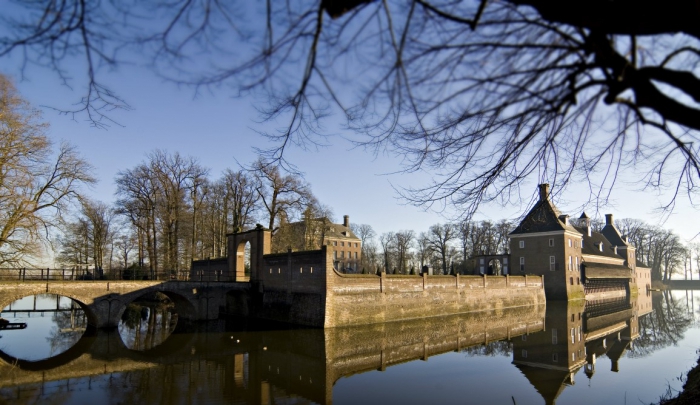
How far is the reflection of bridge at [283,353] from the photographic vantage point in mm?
12995

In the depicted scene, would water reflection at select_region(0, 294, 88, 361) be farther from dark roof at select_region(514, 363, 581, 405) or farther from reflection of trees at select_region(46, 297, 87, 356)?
dark roof at select_region(514, 363, 581, 405)

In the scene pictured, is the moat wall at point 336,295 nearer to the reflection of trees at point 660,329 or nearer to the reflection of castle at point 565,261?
the reflection of trees at point 660,329

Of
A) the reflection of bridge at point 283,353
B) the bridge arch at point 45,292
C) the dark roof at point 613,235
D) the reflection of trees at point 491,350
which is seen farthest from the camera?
the dark roof at point 613,235

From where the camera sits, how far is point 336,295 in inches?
893

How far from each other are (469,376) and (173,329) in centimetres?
1554

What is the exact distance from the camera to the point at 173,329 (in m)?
23.1

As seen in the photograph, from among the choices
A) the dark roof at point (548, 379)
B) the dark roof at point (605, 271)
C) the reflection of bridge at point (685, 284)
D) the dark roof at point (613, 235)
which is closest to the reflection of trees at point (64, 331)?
the dark roof at point (548, 379)

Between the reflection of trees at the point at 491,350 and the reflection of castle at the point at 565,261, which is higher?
the reflection of castle at the point at 565,261

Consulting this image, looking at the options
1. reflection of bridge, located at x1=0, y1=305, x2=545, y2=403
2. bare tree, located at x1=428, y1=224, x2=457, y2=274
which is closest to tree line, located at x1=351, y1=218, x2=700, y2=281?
bare tree, located at x1=428, y1=224, x2=457, y2=274

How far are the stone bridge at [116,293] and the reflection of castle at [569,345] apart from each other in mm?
16076

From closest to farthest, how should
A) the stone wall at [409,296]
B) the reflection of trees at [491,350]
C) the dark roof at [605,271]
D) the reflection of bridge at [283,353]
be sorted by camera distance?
the reflection of bridge at [283,353] < the reflection of trees at [491,350] < the stone wall at [409,296] < the dark roof at [605,271]

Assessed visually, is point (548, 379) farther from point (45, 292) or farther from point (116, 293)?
point (45, 292)

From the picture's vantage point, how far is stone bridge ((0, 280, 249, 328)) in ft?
63.5

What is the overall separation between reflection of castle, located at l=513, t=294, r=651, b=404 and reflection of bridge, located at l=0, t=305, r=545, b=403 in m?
1.76
